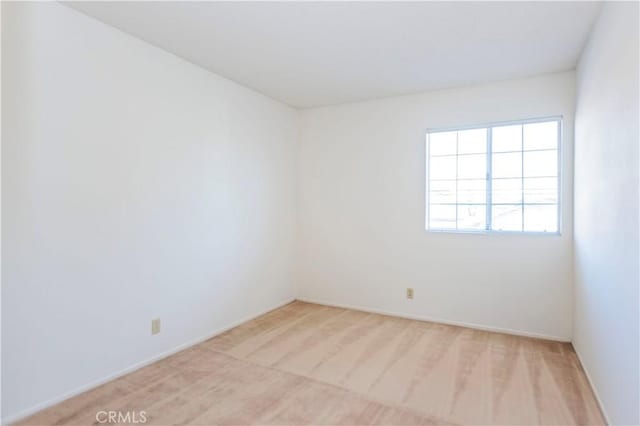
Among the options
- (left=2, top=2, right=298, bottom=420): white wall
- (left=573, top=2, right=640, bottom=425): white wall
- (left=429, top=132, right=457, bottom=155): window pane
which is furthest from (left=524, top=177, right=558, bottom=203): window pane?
(left=2, top=2, right=298, bottom=420): white wall

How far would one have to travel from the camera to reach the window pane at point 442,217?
3.93 meters

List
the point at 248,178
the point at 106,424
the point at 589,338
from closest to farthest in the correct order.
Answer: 1. the point at 106,424
2. the point at 589,338
3. the point at 248,178

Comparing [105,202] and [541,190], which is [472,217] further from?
[105,202]

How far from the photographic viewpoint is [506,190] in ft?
12.0

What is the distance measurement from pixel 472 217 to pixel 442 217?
310 mm

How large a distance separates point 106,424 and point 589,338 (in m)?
3.27

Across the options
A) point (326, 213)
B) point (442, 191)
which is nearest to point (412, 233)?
point (442, 191)

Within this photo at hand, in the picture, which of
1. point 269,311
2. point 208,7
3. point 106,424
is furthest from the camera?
point 269,311

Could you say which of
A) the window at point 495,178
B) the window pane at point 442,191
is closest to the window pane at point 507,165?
the window at point 495,178

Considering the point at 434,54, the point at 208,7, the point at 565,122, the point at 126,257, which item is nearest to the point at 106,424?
the point at 126,257

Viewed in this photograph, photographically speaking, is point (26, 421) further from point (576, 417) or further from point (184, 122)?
point (576, 417)

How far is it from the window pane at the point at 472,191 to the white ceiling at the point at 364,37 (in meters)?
1.04

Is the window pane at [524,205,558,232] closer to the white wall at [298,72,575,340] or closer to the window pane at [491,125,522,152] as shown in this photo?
the white wall at [298,72,575,340]

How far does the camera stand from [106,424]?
2.06 m
